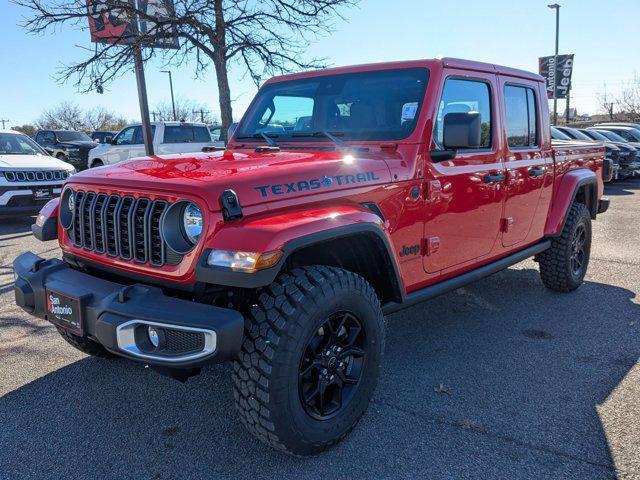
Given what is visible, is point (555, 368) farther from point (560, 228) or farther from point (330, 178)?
point (330, 178)

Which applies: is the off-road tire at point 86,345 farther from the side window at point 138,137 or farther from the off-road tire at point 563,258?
the side window at point 138,137

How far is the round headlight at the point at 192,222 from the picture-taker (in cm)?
234

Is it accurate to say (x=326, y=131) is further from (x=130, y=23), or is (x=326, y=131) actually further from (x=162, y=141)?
(x=162, y=141)

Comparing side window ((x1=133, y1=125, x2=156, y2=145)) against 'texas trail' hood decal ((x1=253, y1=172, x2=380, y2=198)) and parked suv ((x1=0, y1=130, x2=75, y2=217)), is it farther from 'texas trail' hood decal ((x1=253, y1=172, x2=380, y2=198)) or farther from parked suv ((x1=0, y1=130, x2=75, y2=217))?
'texas trail' hood decal ((x1=253, y1=172, x2=380, y2=198))

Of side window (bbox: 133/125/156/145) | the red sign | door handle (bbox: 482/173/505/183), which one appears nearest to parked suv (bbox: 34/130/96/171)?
side window (bbox: 133/125/156/145)

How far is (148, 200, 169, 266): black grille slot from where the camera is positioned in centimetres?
243

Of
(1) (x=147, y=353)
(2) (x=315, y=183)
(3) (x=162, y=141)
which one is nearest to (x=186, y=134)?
(3) (x=162, y=141)

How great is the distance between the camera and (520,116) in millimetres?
4227

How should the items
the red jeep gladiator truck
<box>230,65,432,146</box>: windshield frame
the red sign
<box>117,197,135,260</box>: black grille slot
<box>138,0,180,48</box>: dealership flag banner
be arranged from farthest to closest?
<box>138,0,180,48</box>: dealership flag banner < the red sign < <box>230,65,432,146</box>: windshield frame < <box>117,197,135,260</box>: black grille slot < the red jeep gladiator truck

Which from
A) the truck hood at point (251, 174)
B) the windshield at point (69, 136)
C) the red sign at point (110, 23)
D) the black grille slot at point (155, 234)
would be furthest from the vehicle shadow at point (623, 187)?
the windshield at point (69, 136)

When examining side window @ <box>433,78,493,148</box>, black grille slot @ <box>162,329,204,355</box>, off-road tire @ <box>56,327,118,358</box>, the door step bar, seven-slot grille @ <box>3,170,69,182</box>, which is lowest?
off-road tire @ <box>56,327,118,358</box>

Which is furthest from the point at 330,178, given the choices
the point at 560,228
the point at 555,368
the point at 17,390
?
the point at 560,228

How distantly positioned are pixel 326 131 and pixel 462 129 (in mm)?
922

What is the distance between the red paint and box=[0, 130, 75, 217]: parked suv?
6.20 meters
